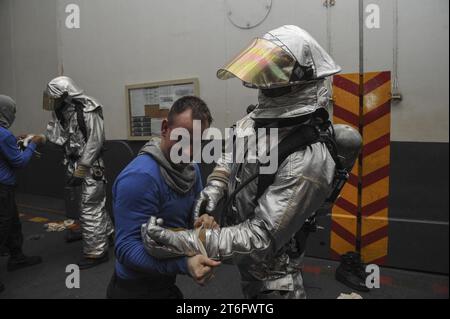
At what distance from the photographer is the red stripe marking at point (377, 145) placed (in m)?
3.11

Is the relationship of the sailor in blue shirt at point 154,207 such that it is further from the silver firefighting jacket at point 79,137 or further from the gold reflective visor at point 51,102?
the gold reflective visor at point 51,102

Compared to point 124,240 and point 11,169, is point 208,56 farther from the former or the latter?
point 124,240

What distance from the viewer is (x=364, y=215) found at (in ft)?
10.6

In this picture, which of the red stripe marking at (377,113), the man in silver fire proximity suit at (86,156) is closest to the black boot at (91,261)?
the man in silver fire proximity suit at (86,156)

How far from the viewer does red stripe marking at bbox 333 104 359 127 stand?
10.5ft

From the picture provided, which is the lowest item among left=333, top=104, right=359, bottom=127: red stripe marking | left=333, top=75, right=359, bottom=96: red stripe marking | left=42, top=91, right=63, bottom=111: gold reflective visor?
left=333, top=104, right=359, bottom=127: red stripe marking

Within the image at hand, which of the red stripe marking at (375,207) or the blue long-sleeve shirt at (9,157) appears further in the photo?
the red stripe marking at (375,207)

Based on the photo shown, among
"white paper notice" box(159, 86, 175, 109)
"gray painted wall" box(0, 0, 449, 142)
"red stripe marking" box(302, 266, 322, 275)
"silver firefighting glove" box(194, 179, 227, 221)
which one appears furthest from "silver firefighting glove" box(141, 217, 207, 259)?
"white paper notice" box(159, 86, 175, 109)

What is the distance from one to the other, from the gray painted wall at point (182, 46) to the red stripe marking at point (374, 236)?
2.73 ft

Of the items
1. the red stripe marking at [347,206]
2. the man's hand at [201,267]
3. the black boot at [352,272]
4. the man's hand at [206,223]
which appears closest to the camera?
the man's hand at [201,267]

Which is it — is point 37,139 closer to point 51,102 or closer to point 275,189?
point 51,102

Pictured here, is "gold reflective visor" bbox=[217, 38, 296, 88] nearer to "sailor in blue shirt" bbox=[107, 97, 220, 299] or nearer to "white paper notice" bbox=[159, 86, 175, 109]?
"sailor in blue shirt" bbox=[107, 97, 220, 299]

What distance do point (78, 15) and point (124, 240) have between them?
4396 millimetres

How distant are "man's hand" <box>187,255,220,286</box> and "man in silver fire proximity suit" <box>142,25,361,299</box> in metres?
0.03
